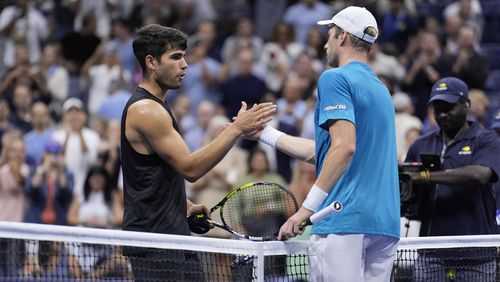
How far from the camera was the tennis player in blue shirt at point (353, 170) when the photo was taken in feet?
20.4

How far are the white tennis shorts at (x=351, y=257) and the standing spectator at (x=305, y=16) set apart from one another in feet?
36.1

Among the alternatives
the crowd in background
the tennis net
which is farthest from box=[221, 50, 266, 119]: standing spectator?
the tennis net

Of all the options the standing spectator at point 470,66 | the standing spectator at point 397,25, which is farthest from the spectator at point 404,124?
the standing spectator at point 397,25

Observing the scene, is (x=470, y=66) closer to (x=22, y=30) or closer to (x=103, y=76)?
(x=103, y=76)

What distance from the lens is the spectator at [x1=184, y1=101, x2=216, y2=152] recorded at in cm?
1470

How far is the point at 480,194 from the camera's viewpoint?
816 cm

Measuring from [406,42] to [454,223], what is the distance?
867 centimetres

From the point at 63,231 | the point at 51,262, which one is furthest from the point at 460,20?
the point at 63,231

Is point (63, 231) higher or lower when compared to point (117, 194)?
lower

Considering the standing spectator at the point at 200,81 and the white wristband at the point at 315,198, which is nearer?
the white wristband at the point at 315,198

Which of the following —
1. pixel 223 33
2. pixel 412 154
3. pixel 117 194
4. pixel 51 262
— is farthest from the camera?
pixel 223 33

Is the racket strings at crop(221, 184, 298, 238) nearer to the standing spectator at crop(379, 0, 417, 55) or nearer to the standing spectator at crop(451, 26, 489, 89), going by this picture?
the standing spectator at crop(451, 26, 489, 89)

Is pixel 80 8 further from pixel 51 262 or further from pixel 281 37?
pixel 51 262

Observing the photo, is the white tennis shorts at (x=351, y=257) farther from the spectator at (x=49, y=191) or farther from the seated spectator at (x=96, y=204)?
the spectator at (x=49, y=191)
